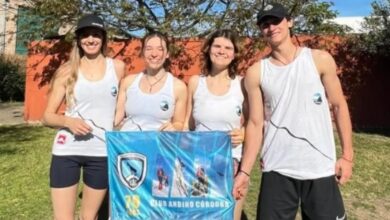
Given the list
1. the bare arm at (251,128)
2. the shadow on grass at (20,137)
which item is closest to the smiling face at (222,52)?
the bare arm at (251,128)

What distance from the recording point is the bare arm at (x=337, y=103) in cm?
312

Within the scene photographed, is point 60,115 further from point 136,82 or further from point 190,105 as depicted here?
point 190,105

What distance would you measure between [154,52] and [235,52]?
0.62 m

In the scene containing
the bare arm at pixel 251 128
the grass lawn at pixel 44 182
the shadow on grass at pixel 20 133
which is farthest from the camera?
the shadow on grass at pixel 20 133

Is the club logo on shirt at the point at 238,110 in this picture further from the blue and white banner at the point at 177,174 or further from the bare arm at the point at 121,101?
the bare arm at the point at 121,101

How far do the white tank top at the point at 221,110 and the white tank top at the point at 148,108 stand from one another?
0.22m

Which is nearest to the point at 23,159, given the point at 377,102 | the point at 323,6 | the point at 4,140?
the point at 4,140

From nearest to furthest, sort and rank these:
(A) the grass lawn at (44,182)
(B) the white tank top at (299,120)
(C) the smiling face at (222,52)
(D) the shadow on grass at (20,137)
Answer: (B) the white tank top at (299,120) < (C) the smiling face at (222,52) < (A) the grass lawn at (44,182) < (D) the shadow on grass at (20,137)

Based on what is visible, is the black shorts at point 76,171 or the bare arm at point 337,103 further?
the black shorts at point 76,171

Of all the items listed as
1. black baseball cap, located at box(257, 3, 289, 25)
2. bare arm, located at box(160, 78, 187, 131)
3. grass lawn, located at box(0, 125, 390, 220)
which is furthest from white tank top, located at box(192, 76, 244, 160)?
grass lawn, located at box(0, 125, 390, 220)

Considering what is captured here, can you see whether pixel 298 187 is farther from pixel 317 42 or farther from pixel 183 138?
pixel 317 42

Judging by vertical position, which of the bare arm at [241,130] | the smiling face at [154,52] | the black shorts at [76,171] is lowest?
the black shorts at [76,171]

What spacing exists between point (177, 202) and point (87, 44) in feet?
4.47

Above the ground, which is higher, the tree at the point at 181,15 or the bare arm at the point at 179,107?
the tree at the point at 181,15
